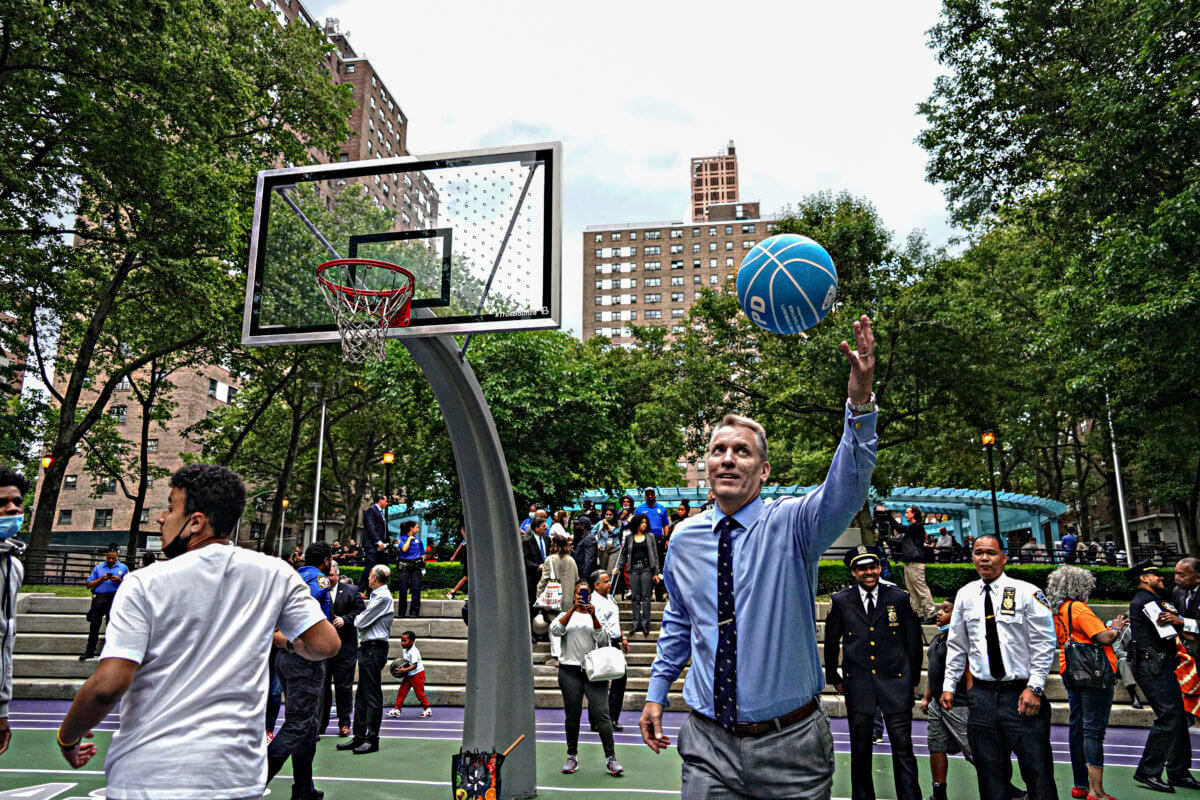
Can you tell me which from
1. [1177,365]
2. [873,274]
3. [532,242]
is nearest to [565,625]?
[532,242]

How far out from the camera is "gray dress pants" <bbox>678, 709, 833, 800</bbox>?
3.06 metres

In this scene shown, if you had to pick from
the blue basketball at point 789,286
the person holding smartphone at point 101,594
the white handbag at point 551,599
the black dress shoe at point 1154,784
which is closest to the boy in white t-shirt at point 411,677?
the white handbag at point 551,599

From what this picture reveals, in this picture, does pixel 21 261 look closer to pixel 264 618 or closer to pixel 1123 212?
pixel 264 618

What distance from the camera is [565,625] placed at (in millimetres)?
9906

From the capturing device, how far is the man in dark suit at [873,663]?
7059 mm

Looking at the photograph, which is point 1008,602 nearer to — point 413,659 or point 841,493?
point 841,493

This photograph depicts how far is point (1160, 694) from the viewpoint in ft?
26.4

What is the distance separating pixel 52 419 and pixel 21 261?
1190 cm

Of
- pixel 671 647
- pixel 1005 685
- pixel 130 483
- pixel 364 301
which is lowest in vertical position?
pixel 1005 685

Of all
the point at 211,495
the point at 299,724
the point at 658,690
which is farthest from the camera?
the point at 299,724

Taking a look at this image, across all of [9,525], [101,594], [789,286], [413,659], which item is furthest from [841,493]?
[101,594]

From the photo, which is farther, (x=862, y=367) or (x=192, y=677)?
(x=862, y=367)

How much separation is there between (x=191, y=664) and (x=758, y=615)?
6.89 feet

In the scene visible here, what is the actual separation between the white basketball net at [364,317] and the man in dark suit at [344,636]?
150 inches
